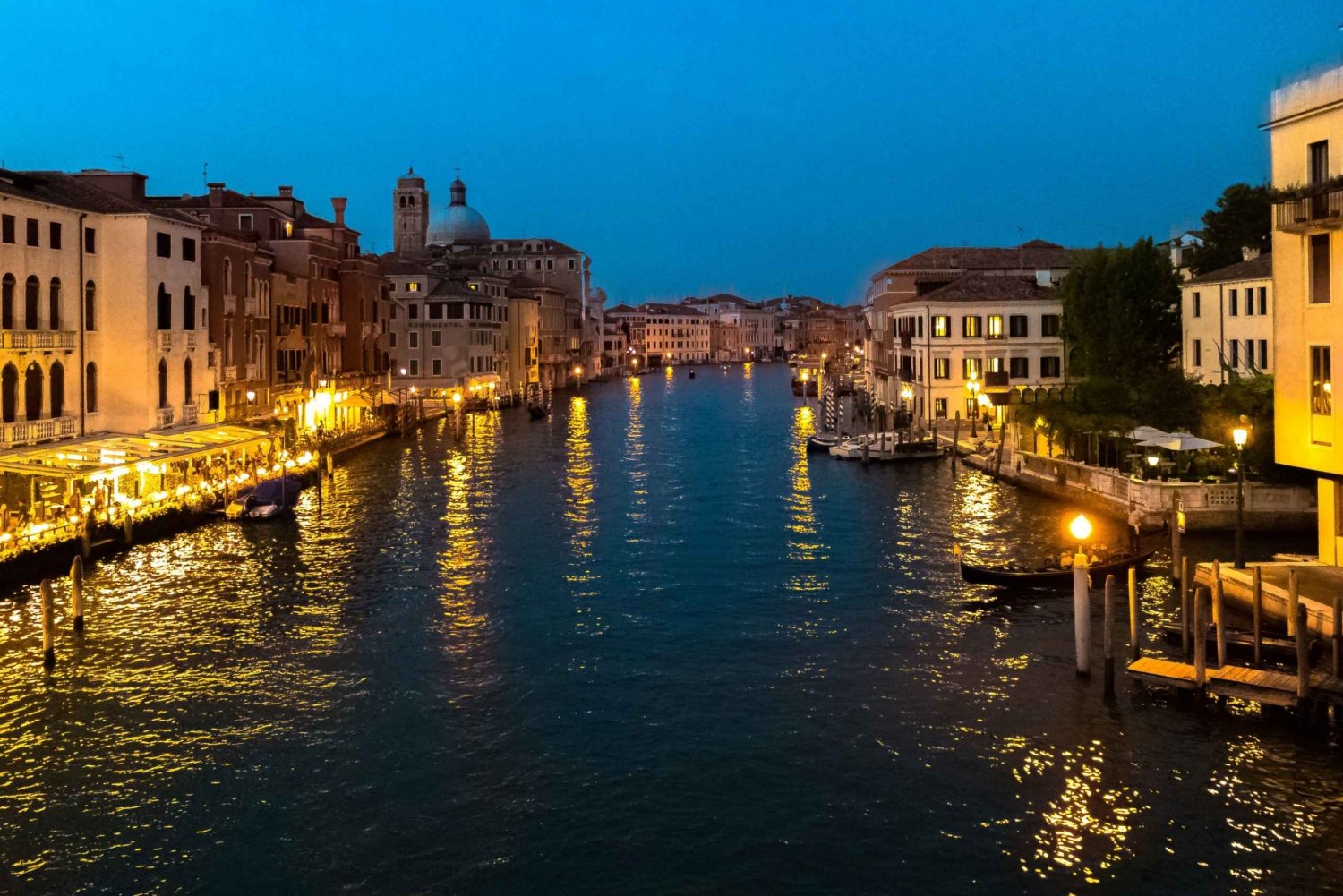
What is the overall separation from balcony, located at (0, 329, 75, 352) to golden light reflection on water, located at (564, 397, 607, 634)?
14346 millimetres

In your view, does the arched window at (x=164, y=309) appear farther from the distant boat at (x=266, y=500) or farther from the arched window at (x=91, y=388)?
the distant boat at (x=266, y=500)

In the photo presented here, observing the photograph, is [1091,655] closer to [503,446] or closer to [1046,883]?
[1046,883]

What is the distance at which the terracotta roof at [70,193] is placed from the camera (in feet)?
110

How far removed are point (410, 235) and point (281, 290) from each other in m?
79.7

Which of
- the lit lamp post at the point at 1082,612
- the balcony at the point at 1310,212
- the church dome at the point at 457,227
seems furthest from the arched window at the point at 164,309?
the church dome at the point at 457,227

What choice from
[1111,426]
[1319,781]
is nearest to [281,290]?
[1111,426]

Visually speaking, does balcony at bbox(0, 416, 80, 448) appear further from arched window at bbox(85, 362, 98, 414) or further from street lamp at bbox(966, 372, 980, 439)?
street lamp at bbox(966, 372, 980, 439)

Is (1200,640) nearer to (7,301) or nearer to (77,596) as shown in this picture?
(77,596)

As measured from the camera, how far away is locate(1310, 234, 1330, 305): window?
1989cm

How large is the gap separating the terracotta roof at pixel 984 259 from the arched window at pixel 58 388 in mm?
55456

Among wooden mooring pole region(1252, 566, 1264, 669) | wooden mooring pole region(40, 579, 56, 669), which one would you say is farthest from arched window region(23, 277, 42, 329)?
wooden mooring pole region(1252, 566, 1264, 669)

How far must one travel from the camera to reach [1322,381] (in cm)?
2005

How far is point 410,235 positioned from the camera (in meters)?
131

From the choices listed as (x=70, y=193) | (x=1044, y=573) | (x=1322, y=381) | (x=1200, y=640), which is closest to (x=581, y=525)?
(x=1044, y=573)
